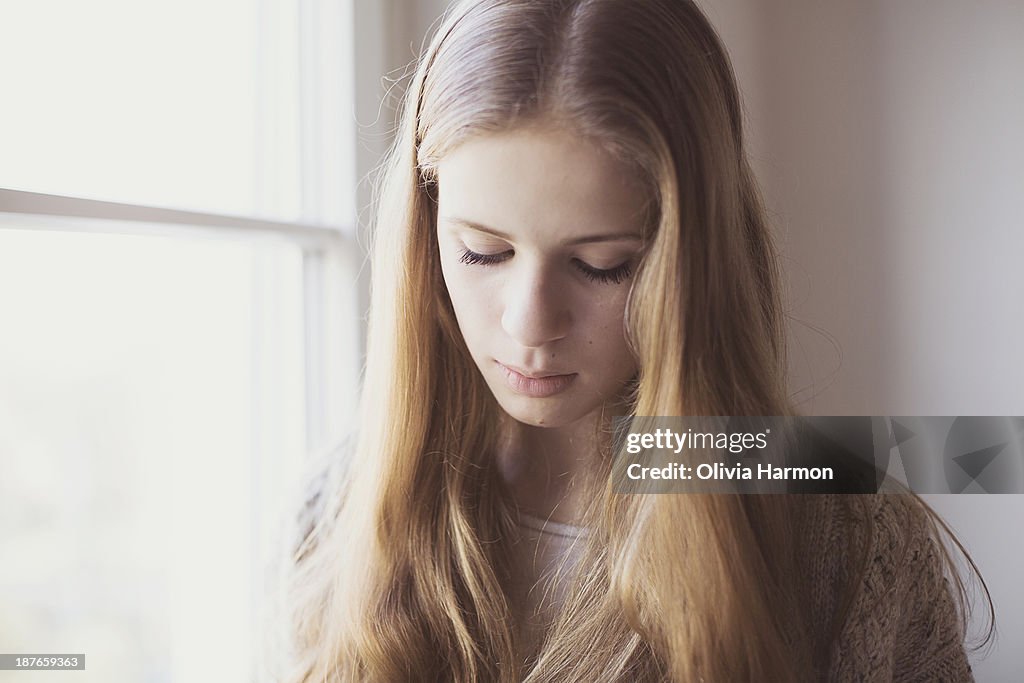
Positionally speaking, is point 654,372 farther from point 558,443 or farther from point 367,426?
point 367,426

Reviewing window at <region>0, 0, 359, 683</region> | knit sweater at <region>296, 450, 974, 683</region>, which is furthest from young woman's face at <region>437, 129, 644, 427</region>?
window at <region>0, 0, 359, 683</region>

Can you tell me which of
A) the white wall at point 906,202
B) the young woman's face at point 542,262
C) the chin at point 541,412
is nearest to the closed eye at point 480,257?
the young woman's face at point 542,262

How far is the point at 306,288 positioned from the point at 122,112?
0.28m

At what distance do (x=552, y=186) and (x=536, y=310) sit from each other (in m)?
0.09

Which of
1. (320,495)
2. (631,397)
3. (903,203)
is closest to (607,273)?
(631,397)

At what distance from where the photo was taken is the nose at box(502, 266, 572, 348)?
62 cm

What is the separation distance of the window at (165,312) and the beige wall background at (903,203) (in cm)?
47

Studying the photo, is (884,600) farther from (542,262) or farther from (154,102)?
(154,102)

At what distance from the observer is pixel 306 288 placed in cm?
101

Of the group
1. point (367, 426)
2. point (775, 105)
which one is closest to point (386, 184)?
point (367, 426)

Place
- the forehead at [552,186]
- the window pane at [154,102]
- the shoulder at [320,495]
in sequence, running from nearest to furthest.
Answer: the forehead at [552,186], the window pane at [154,102], the shoulder at [320,495]

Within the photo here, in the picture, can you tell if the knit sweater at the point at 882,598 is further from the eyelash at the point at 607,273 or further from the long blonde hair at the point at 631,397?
the eyelash at the point at 607,273

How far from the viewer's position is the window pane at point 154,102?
72 cm

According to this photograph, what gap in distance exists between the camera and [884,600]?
661 millimetres
